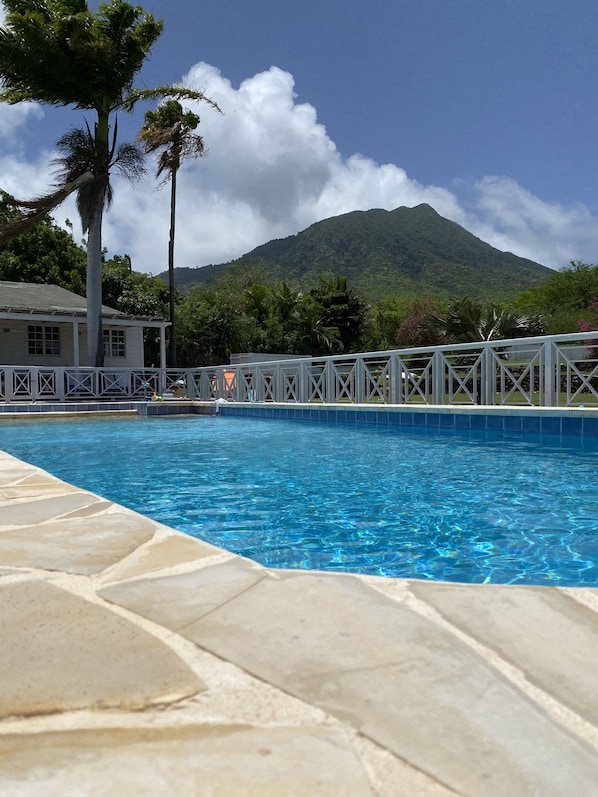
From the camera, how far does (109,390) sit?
795 inches

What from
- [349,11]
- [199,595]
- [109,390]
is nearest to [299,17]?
[349,11]

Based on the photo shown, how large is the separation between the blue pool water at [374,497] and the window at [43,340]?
43.1 feet

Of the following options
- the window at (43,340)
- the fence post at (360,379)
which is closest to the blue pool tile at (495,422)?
the fence post at (360,379)

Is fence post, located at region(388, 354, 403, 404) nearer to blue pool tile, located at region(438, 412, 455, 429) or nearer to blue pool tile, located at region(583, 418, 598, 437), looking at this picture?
blue pool tile, located at region(438, 412, 455, 429)

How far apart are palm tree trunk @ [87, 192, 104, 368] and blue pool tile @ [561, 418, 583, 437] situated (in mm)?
14867

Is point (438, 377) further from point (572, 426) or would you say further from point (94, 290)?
point (94, 290)

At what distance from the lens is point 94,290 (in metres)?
19.3

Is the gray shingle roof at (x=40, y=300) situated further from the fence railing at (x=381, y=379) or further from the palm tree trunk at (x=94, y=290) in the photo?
the fence railing at (x=381, y=379)

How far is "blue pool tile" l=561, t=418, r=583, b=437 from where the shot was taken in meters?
8.62

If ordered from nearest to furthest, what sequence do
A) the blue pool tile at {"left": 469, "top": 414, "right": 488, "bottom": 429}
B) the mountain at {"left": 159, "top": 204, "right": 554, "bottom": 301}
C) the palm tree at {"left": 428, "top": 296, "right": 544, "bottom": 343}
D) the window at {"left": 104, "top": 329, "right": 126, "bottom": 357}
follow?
the blue pool tile at {"left": 469, "top": 414, "right": 488, "bottom": 429}
the palm tree at {"left": 428, "top": 296, "right": 544, "bottom": 343}
the window at {"left": 104, "top": 329, "right": 126, "bottom": 357}
the mountain at {"left": 159, "top": 204, "right": 554, "bottom": 301}

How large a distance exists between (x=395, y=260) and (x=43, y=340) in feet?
169

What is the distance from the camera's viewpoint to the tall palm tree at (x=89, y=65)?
17547 mm

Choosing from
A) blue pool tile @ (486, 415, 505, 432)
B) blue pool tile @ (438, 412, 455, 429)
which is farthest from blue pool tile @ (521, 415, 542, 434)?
blue pool tile @ (438, 412, 455, 429)

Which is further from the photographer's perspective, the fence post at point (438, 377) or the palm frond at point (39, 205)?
the palm frond at point (39, 205)
